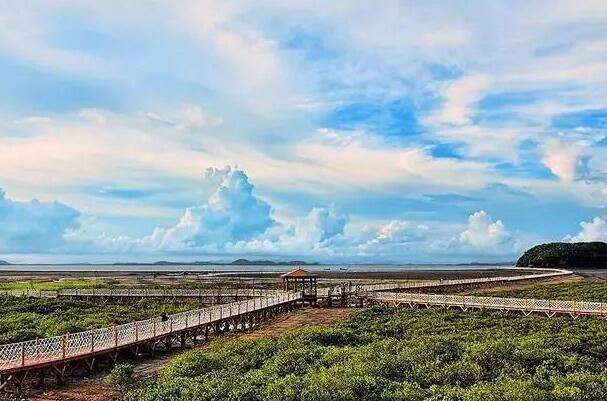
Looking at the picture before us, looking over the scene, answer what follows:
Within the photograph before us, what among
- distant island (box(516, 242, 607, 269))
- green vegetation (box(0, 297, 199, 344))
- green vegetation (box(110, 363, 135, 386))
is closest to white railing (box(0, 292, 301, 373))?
green vegetation (box(110, 363, 135, 386))

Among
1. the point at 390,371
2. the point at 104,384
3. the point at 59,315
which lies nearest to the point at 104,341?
the point at 104,384

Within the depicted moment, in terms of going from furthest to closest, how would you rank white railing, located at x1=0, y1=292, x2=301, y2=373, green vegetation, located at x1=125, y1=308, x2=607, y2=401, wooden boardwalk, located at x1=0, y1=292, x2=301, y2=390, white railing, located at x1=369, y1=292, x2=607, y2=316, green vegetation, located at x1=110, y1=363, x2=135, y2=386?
white railing, located at x1=369, y1=292, x2=607, y2=316 < green vegetation, located at x1=110, y1=363, x2=135, y2=386 < white railing, located at x1=0, y1=292, x2=301, y2=373 < wooden boardwalk, located at x1=0, y1=292, x2=301, y2=390 < green vegetation, located at x1=125, y1=308, x2=607, y2=401

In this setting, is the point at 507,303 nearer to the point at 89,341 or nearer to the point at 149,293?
the point at 89,341

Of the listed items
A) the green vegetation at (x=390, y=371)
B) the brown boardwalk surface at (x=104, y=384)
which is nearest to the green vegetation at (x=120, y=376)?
the brown boardwalk surface at (x=104, y=384)

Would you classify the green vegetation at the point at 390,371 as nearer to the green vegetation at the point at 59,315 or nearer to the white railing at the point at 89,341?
the white railing at the point at 89,341

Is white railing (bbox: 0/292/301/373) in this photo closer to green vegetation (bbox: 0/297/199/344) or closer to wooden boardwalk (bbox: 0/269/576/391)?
wooden boardwalk (bbox: 0/269/576/391)

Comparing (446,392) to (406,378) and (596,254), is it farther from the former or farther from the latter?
(596,254)
